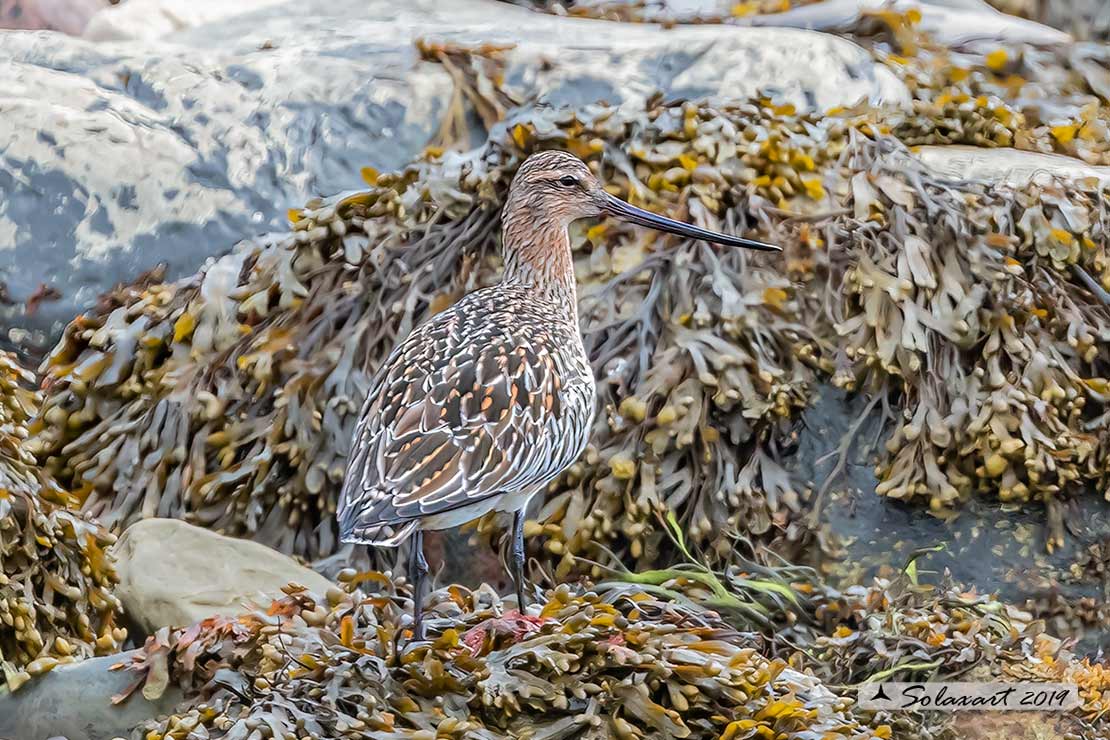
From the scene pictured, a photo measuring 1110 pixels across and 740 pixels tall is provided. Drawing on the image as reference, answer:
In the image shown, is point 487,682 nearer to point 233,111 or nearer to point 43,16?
point 233,111

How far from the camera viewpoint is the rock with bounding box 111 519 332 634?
4133 millimetres

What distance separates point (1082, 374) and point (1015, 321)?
0.92 feet

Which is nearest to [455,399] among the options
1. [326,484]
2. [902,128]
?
[326,484]

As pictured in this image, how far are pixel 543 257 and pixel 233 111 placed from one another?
217 centimetres

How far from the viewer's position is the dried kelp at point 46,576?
3859 millimetres

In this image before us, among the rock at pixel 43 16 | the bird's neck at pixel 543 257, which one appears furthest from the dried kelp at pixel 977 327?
the rock at pixel 43 16

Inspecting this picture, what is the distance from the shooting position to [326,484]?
4961 millimetres

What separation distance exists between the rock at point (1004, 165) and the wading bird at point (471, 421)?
5.14ft

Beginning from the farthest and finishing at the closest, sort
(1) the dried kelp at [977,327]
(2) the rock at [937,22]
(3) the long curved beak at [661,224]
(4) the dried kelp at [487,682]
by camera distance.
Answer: (2) the rock at [937,22] → (1) the dried kelp at [977,327] → (3) the long curved beak at [661,224] → (4) the dried kelp at [487,682]

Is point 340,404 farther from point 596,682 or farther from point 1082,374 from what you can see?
point 1082,374

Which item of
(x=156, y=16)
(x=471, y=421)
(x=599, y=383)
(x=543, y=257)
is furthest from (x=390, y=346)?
(x=156, y=16)

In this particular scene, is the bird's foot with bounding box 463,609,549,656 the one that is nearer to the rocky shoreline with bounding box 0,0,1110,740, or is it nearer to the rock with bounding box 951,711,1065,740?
the rocky shoreline with bounding box 0,0,1110,740

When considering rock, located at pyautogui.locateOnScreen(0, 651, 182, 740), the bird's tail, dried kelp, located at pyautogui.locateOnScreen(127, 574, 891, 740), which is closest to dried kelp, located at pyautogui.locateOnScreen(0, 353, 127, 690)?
rock, located at pyautogui.locateOnScreen(0, 651, 182, 740)

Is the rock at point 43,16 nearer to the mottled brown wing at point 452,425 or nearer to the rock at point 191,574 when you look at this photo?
the rock at point 191,574
